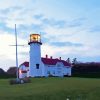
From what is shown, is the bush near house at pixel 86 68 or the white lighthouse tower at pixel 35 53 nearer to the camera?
the white lighthouse tower at pixel 35 53

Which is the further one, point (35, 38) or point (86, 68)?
point (86, 68)

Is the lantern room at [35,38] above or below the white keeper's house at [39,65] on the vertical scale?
above

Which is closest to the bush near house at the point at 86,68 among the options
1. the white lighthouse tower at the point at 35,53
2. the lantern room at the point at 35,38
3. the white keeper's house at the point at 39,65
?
the white keeper's house at the point at 39,65

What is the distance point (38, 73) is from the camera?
74.3 metres

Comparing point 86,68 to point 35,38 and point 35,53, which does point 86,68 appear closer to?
point 35,53

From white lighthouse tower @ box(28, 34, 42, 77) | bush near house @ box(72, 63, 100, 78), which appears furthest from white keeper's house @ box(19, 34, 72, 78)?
bush near house @ box(72, 63, 100, 78)

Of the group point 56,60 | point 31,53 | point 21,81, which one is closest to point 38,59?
point 31,53

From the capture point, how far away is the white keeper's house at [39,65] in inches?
2847

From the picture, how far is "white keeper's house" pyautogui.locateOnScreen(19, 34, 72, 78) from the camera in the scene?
72.3 m

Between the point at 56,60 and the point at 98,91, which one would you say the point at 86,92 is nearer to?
the point at 98,91

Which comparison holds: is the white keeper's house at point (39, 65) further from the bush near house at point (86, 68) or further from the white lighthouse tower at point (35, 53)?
the bush near house at point (86, 68)

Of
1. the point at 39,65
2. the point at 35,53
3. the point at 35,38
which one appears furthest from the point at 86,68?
the point at 35,38

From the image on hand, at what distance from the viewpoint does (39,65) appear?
74.5m

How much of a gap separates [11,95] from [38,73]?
142 feet
